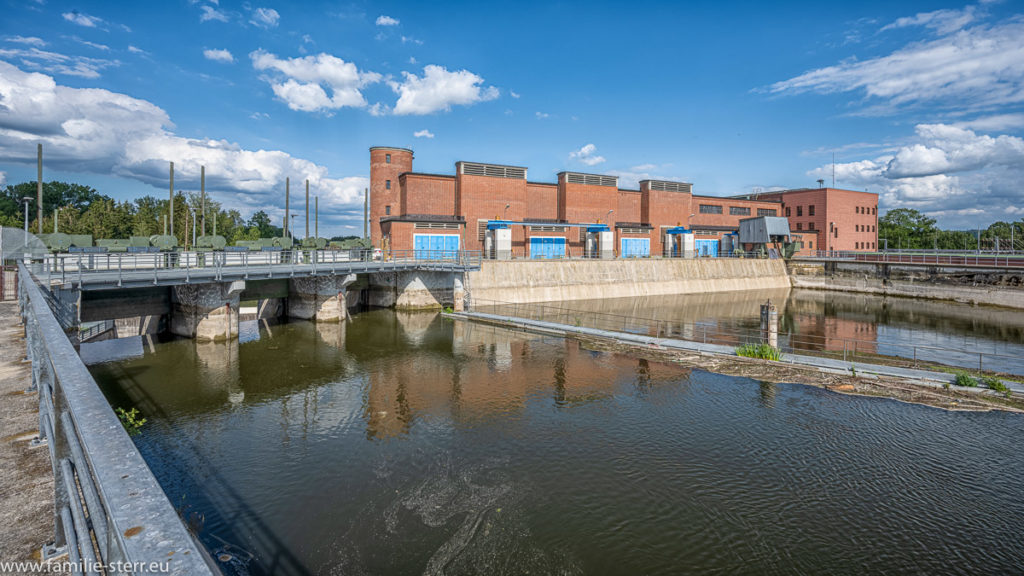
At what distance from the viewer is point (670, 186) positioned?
2406 inches

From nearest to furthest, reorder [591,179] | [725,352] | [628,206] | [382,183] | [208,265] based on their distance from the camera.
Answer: [725,352]
[208,265]
[382,183]
[591,179]
[628,206]

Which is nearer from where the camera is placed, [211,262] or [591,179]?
[211,262]

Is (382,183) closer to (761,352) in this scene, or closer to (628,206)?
(628,206)

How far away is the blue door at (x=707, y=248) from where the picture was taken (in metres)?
61.3

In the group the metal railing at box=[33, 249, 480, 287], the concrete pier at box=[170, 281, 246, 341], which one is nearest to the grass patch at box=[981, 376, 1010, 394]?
the metal railing at box=[33, 249, 480, 287]

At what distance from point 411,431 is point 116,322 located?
26.3 metres

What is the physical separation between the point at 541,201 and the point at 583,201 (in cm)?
442

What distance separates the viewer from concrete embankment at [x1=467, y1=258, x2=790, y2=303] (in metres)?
40.4

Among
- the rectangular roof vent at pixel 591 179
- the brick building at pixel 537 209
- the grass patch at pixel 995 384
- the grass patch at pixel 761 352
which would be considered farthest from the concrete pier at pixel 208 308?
the rectangular roof vent at pixel 591 179

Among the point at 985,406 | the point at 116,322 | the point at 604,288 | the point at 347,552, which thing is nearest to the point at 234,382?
the point at 347,552

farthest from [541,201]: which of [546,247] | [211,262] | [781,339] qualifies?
[211,262]

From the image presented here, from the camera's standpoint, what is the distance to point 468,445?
1360 cm

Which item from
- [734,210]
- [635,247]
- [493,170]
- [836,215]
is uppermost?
[493,170]

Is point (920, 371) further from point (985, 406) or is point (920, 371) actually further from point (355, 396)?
point (355, 396)
